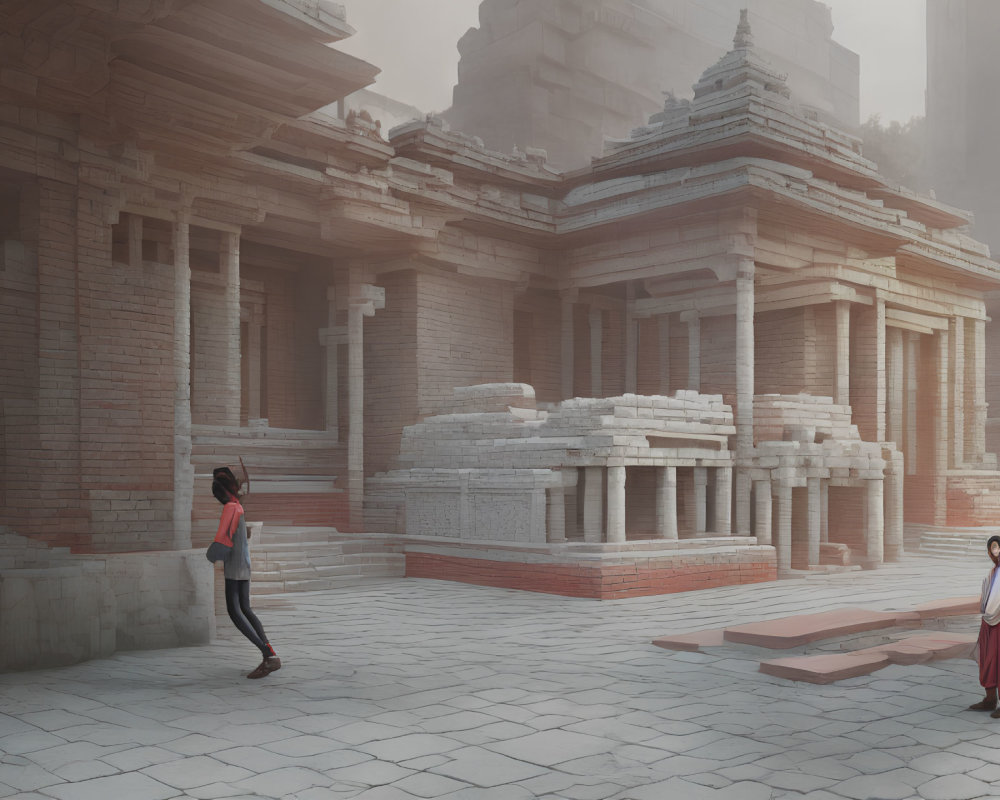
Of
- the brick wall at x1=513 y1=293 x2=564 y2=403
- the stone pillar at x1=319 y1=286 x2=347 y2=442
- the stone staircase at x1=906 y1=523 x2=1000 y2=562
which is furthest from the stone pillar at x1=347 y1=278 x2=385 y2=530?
the stone staircase at x1=906 y1=523 x2=1000 y2=562

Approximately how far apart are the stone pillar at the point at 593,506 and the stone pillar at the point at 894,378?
9.26 m

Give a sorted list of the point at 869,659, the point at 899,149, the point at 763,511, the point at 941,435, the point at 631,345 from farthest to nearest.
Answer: the point at 899,149
the point at 941,435
the point at 631,345
the point at 763,511
the point at 869,659

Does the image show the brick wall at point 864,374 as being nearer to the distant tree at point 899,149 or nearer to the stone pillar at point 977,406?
the stone pillar at point 977,406

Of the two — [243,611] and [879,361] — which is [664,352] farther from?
[243,611]

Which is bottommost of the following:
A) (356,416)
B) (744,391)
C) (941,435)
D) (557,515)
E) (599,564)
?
(599,564)

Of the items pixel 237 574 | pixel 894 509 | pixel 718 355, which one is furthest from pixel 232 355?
pixel 894 509

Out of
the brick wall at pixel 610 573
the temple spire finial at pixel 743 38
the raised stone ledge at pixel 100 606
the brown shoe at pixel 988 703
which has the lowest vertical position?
the brick wall at pixel 610 573

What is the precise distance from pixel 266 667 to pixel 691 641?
311 centimetres

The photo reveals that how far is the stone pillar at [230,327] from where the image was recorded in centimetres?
1234

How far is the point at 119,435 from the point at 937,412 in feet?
47.8

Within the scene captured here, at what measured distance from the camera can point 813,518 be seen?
1302 centimetres

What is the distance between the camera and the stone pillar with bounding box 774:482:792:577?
1284 centimetres

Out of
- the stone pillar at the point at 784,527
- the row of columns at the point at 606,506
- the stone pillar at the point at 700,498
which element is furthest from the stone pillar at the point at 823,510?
the row of columns at the point at 606,506

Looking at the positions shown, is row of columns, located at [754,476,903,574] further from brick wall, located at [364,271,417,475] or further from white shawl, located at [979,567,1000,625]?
white shawl, located at [979,567,1000,625]
